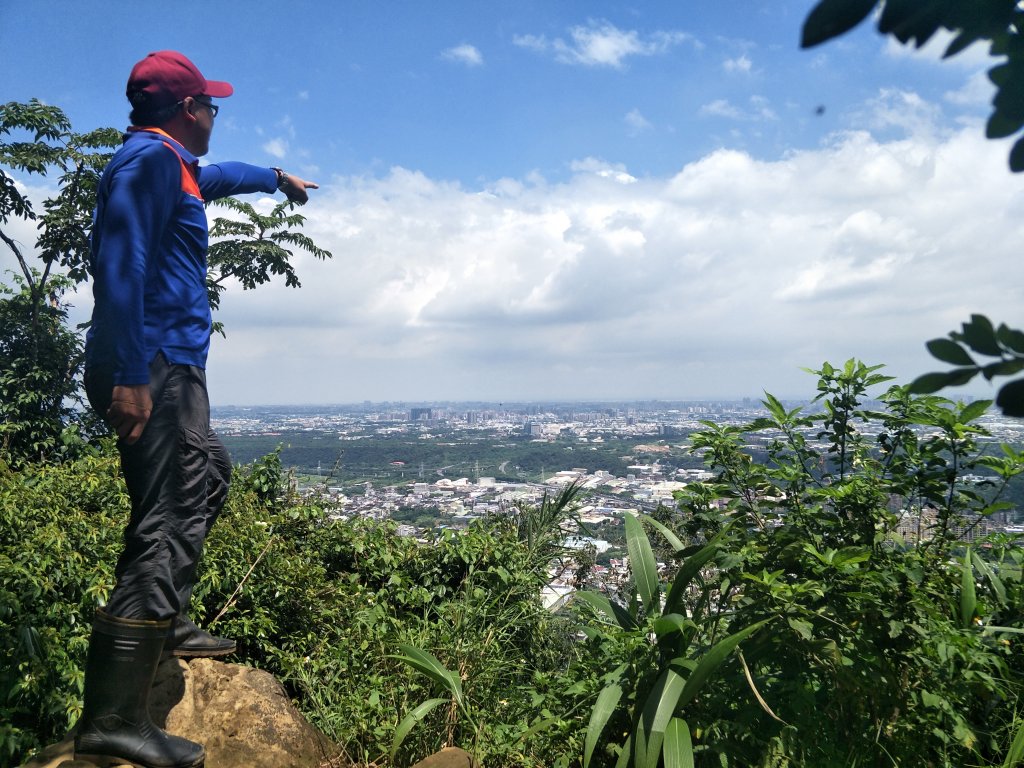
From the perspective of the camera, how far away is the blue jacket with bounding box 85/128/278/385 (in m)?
2.14

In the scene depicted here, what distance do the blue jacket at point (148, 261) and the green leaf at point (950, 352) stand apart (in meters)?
2.17

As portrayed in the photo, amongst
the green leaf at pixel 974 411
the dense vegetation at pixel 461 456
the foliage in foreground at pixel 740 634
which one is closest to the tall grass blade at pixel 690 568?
the foliage in foreground at pixel 740 634

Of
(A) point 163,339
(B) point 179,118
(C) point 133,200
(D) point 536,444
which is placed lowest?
(D) point 536,444

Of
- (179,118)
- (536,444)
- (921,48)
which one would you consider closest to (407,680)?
(179,118)

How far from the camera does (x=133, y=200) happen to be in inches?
87.7

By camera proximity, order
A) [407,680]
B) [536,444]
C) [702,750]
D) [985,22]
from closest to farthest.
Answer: [985,22] → [702,750] → [407,680] → [536,444]

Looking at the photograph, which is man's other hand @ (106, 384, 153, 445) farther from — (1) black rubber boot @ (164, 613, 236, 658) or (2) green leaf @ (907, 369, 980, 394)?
(2) green leaf @ (907, 369, 980, 394)

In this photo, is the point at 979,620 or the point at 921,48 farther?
the point at 979,620

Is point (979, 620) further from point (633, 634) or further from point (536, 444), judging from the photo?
point (536, 444)

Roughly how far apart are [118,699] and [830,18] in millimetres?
2514

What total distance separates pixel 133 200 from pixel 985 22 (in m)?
2.31

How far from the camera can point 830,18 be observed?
650 mm

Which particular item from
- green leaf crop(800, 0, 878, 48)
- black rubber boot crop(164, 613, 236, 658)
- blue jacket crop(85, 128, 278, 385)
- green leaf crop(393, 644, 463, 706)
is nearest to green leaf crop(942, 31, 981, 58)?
green leaf crop(800, 0, 878, 48)

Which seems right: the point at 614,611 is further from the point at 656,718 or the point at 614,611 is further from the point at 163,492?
the point at 163,492
